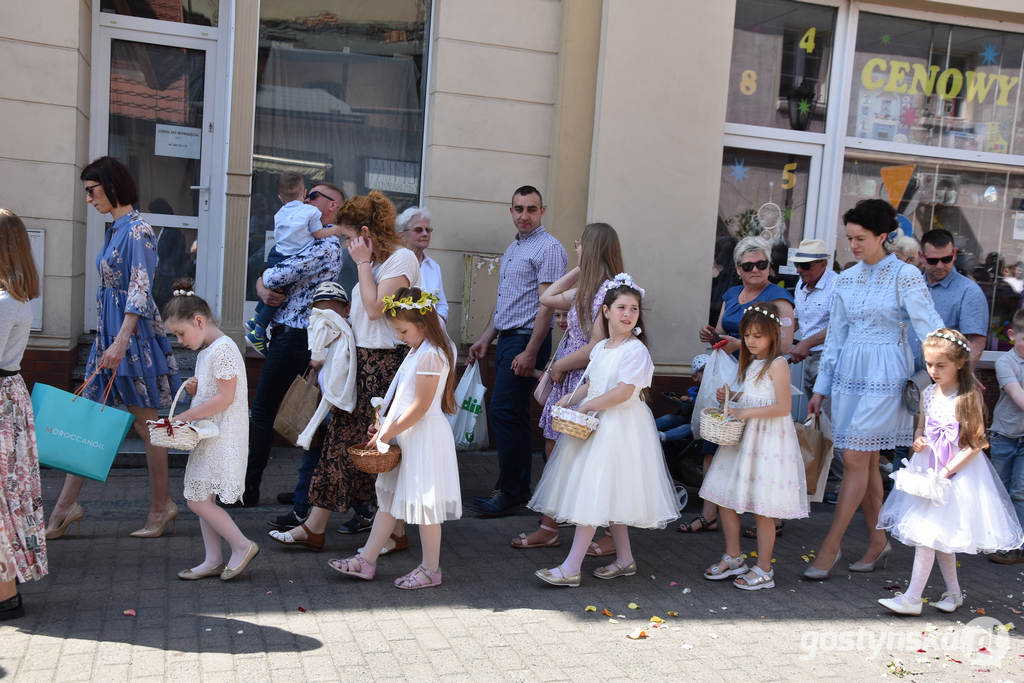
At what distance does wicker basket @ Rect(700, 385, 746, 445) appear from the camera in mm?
4707

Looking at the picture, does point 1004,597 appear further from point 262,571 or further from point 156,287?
point 156,287

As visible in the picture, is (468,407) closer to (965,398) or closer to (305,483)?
(305,483)

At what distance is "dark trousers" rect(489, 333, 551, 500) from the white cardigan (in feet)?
4.19

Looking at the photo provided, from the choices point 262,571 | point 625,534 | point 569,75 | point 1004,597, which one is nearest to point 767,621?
point 625,534

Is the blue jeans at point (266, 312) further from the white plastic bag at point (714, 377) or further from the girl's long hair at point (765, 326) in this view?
the girl's long hair at point (765, 326)

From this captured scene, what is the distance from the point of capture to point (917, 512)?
4.55 meters

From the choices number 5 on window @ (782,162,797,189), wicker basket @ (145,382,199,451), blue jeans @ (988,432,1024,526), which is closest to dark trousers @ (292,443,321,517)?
wicker basket @ (145,382,199,451)

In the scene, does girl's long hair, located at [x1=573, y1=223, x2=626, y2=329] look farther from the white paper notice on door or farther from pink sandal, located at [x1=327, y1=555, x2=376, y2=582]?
the white paper notice on door

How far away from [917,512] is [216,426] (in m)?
3.48

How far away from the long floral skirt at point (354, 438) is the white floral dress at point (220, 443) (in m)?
0.50

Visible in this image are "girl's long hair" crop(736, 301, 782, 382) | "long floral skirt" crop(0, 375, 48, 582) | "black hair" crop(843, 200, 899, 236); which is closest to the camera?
"long floral skirt" crop(0, 375, 48, 582)

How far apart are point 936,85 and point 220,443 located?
763 cm

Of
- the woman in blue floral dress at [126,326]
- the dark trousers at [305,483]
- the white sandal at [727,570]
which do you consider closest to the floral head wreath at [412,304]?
the dark trousers at [305,483]

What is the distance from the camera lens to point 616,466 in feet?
14.9
